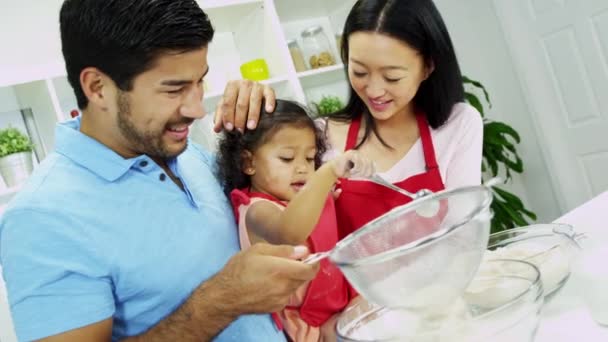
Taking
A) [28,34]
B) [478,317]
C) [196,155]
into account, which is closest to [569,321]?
[478,317]

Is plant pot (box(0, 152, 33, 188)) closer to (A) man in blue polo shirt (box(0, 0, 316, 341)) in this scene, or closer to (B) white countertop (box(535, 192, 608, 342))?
(A) man in blue polo shirt (box(0, 0, 316, 341))

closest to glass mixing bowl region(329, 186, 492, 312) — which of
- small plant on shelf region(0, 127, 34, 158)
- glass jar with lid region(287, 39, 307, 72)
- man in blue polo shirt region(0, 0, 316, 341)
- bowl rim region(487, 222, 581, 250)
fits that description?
man in blue polo shirt region(0, 0, 316, 341)

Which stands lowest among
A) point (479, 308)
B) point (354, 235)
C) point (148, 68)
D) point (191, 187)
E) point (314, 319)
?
point (314, 319)

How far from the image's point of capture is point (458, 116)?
1504mm

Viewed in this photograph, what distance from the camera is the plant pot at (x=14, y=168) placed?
220cm

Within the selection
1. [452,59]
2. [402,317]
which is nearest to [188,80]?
[402,317]

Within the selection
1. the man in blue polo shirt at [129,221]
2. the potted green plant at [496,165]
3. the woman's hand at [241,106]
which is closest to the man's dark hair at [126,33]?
the man in blue polo shirt at [129,221]

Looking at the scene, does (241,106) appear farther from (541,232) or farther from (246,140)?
(541,232)

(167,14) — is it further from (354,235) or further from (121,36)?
(354,235)

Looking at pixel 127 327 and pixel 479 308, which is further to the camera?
pixel 127 327

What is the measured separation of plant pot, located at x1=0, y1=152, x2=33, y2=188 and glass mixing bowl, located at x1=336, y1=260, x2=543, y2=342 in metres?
1.92

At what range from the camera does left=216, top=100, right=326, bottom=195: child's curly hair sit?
1245 mm

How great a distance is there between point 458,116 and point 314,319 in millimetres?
703

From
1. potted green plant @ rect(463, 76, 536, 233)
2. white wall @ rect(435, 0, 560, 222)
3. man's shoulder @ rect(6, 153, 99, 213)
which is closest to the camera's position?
man's shoulder @ rect(6, 153, 99, 213)
